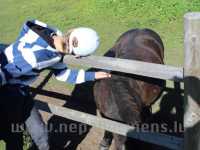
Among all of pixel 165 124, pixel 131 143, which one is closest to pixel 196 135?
pixel 131 143

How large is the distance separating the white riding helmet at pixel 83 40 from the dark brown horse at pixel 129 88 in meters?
0.62

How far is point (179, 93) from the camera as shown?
233 inches

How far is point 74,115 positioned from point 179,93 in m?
2.15

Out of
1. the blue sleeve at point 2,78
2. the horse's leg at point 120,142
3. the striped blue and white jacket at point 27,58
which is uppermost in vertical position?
the striped blue and white jacket at point 27,58

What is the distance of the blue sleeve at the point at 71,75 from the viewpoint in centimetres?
404

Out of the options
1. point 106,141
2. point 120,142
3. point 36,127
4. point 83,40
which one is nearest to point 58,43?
point 83,40

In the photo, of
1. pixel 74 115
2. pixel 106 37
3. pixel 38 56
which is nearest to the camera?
pixel 38 56

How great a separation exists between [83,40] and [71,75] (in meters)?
0.53

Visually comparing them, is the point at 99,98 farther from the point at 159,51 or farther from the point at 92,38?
the point at 159,51

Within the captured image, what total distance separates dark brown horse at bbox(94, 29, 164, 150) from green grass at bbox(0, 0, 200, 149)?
1872 millimetres

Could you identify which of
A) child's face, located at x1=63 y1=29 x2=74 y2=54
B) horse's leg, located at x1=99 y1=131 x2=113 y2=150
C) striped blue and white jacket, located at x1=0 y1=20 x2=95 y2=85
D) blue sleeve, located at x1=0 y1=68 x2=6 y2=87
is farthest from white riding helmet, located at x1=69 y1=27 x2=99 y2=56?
horse's leg, located at x1=99 y1=131 x2=113 y2=150

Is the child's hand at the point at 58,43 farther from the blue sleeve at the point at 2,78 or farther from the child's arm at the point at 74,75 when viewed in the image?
the blue sleeve at the point at 2,78

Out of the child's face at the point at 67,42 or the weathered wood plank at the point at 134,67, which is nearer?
the weathered wood plank at the point at 134,67

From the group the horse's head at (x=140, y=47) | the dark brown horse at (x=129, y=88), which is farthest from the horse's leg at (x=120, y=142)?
the horse's head at (x=140, y=47)
